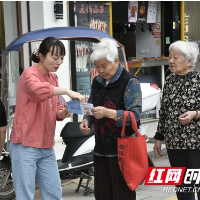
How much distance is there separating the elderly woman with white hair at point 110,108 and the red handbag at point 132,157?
96mm

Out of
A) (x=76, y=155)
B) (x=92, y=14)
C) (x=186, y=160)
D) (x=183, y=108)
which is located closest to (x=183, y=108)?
(x=183, y=108)

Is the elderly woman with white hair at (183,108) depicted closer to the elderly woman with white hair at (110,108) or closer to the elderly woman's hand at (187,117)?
the elderly woman's hand at (187,117)

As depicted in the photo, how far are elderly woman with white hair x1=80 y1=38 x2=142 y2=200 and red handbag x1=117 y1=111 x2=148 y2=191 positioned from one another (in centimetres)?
10

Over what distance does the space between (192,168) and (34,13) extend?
6301 millimetres

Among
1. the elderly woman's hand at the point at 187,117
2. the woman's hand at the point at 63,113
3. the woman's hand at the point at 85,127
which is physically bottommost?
the woman's hand at the point at 85,127

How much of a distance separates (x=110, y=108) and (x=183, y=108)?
715 mm

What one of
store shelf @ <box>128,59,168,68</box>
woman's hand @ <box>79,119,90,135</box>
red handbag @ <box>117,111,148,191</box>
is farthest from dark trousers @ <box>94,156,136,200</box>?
store shelf @ <box>128,59,168,68</box>

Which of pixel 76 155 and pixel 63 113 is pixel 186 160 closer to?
pixel 63 113

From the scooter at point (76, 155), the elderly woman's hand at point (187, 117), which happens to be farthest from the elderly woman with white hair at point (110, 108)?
the scooter at point (76, 155)

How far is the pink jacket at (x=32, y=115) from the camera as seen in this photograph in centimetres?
442

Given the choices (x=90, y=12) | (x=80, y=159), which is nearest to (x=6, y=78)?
(x=80, y=159)

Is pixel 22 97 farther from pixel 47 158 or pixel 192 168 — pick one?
pixel 192 168

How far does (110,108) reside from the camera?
4.34 metres

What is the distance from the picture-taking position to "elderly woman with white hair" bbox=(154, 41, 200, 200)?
15.4 feet
